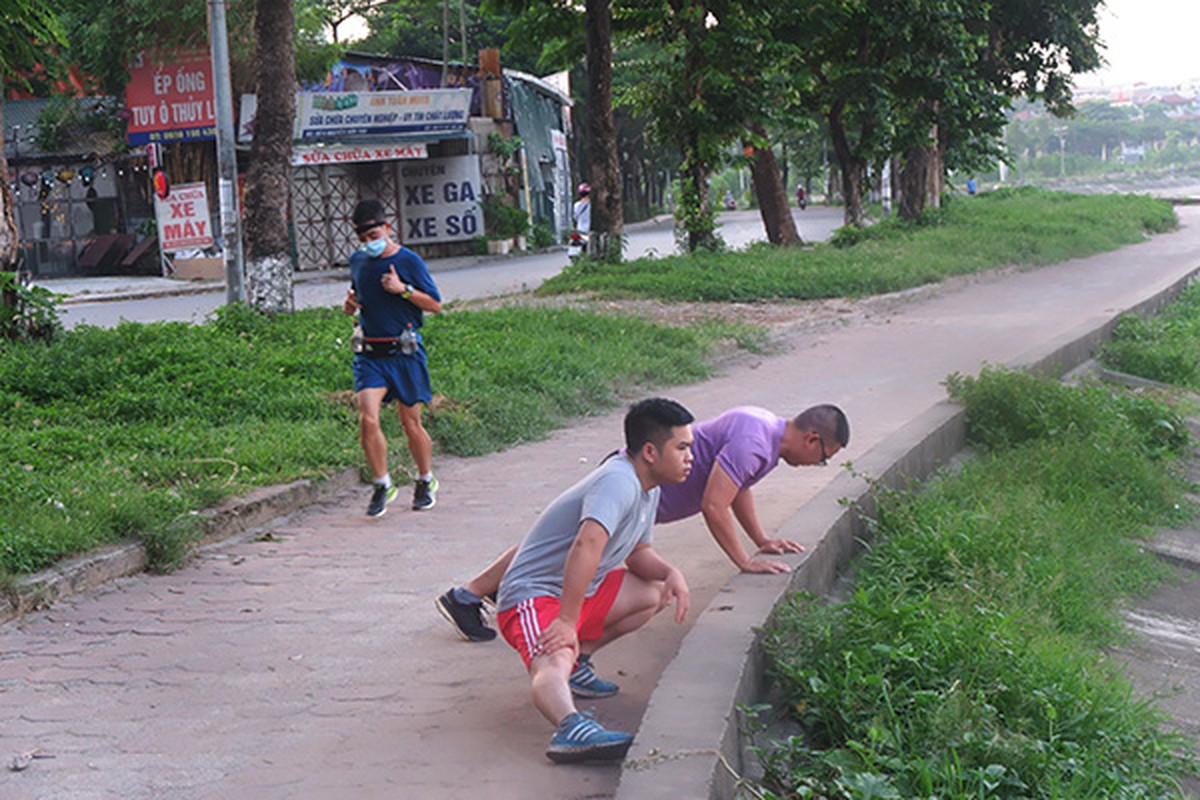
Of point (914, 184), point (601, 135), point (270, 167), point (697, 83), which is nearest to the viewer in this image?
point (270, 167)

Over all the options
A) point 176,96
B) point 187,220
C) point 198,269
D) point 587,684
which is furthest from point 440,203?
point 587,684

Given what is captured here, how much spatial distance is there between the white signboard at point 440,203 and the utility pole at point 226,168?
1758cm

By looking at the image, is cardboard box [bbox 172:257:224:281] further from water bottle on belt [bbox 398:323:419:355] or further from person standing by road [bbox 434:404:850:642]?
person standing by road [bbox 434:404:850:642]

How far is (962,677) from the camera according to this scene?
14.4 ft

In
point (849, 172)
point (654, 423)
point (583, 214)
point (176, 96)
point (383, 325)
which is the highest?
point (176, 96)

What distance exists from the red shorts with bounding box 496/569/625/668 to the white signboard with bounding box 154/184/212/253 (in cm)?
2315

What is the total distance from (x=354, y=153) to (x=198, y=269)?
171 inches

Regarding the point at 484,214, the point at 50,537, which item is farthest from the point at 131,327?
the point at 484,214

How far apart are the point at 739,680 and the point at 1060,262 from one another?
22.1m

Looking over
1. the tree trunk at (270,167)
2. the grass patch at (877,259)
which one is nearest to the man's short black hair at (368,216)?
the tree trunk at (270,167)

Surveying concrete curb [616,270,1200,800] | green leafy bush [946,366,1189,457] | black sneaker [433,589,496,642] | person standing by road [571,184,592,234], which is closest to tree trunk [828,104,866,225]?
person standing by road [571,184,592,234]

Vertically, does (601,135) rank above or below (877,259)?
above

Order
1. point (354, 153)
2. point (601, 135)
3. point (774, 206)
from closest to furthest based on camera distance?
1. point (601, 135)
2. point (774, 206)
3. point (354, 153)

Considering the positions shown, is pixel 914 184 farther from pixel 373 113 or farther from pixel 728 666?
Result: pixel 728 666
